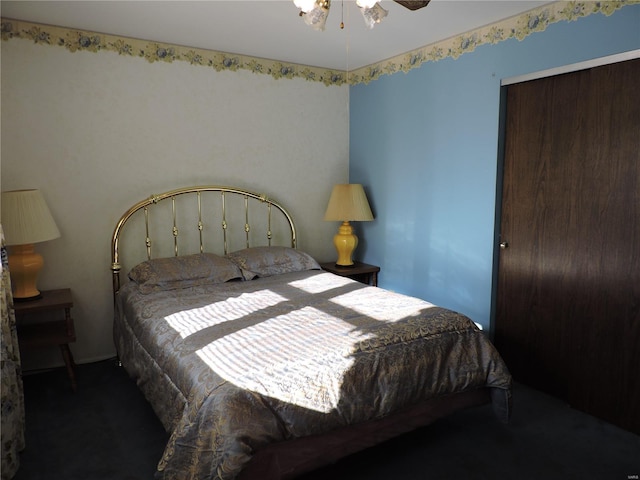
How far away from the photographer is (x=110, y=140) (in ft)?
11.0

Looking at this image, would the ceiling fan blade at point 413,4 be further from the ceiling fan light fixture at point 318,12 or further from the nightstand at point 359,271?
the nightstand at point 359,271

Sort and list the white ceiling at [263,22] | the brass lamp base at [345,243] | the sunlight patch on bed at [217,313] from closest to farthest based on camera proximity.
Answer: the sunlight patch on bed at [217,313], the white ceiling at [263,22], the brass lamp base at [345,243]

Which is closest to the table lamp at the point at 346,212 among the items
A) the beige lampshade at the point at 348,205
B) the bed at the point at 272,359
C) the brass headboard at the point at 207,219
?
the beige lampshade at the point at 348,205

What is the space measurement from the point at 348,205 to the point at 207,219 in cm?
118

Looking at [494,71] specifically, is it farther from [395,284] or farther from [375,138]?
[395,284]

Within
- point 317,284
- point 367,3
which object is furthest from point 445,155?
point 367,3

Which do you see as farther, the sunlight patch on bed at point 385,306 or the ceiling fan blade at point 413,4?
the sunlight patch on bed at point 385,306

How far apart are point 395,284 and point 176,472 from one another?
2.63 metres

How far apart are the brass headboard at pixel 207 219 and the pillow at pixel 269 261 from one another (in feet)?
0.90

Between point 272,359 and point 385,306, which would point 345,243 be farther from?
point 272,359

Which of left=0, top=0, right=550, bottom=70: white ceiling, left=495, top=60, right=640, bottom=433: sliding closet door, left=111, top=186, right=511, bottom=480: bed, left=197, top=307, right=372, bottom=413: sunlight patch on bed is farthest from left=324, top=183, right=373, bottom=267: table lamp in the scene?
left=197, top=307, right=372, bottom=413: sunlight patch on bed

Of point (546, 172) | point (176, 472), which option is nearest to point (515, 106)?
point (546, 172)

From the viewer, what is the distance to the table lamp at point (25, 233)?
2.82 metres

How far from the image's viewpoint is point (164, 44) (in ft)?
11.4
